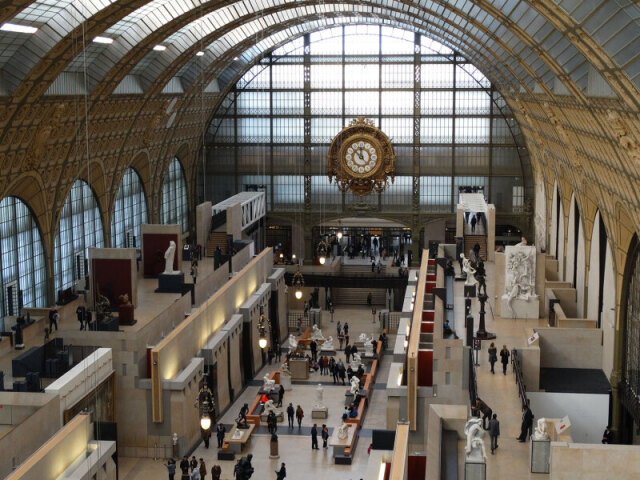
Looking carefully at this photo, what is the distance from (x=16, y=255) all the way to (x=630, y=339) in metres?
27.1

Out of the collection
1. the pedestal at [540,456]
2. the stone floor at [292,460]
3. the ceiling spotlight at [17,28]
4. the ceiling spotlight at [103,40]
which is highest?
the ceiling spotlight at [103,40]

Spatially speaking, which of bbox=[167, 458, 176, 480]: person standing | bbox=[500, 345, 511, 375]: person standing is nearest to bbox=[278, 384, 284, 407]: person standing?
bbox=[167, 458, 176, 480]: person standing

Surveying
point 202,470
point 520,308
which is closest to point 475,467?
point 202,470

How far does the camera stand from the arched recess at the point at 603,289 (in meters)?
42.3

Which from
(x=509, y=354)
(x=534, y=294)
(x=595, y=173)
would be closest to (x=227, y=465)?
(x=509, y=354)

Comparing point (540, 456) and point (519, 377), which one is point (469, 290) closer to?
point (519, 377)

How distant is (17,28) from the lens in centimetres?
3847

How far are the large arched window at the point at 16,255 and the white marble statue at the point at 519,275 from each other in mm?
21403

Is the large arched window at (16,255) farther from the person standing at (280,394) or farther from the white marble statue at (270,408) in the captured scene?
the person standing at (280,394)

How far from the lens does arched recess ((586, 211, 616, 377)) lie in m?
42.3

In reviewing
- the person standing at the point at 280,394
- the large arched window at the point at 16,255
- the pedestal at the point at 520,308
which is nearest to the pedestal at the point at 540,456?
Answer: the pedestal at the point at 520,308

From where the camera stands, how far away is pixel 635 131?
94.3 ft

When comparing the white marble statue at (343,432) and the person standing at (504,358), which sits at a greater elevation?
the person standing at (504,358)

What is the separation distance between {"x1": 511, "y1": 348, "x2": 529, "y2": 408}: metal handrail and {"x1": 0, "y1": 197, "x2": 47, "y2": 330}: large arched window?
2193 centimetres
